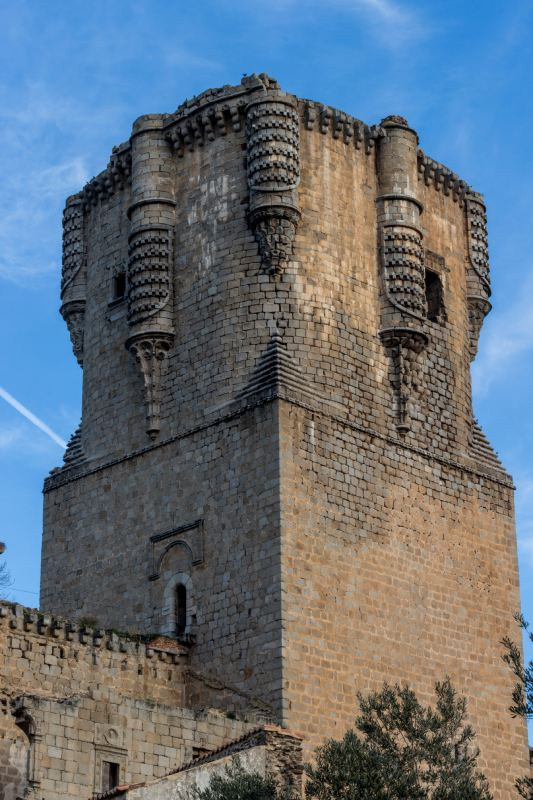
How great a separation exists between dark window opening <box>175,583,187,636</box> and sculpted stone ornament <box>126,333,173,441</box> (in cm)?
316

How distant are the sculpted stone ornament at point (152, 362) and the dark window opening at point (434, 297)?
529 cm

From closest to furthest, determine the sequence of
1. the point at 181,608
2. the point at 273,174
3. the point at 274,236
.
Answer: the point at 181,608
the point at 274,236
the point at 273,174

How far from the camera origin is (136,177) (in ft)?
102

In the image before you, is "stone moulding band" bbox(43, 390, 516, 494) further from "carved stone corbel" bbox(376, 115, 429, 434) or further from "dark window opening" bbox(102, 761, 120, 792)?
→ "dark window opening" bbox(102, 761, 120, 792)

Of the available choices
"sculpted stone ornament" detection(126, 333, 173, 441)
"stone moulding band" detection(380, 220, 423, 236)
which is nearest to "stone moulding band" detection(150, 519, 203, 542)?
"sculpted stone ornament" detection(126, 333, 173, 441)

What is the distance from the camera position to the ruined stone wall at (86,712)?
22594 mm

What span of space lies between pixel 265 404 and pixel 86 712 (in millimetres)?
6700

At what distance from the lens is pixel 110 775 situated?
2334 cm

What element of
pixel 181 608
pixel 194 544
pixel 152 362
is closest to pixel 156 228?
pixel 152 362

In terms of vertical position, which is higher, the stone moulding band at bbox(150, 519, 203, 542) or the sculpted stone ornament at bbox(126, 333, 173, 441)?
the sculpted stone ornament at bbox(126, 333, 173, 441)

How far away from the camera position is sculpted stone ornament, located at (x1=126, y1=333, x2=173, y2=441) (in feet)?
97.6

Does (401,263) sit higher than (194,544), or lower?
higher

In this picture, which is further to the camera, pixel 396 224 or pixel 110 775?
pixel 396 224

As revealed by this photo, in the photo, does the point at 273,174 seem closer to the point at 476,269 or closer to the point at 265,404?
the point at 265,404
